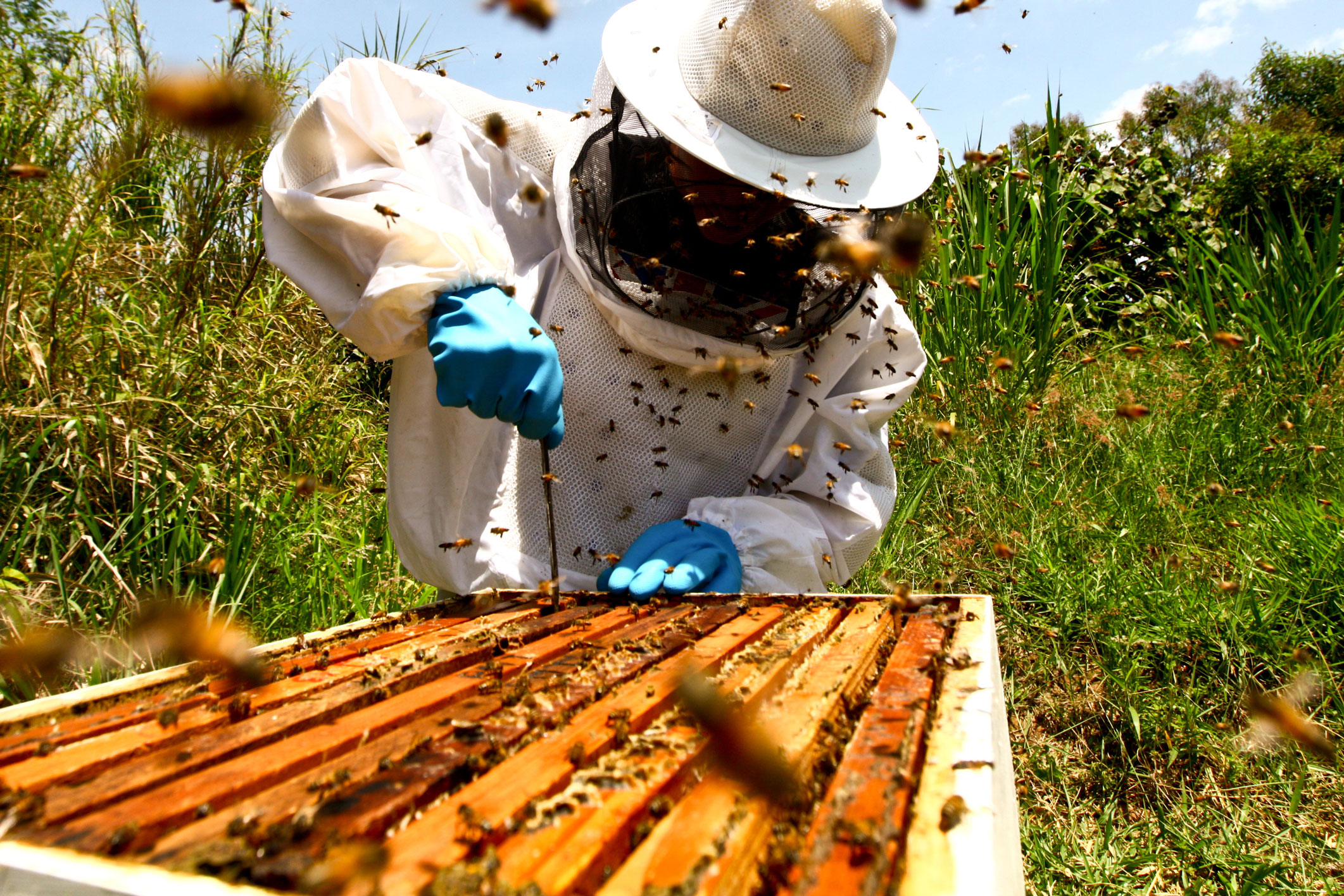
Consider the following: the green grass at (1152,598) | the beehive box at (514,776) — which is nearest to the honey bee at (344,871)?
the beehive box at (514,776)

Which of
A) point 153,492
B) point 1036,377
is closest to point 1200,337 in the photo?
point 1036,377

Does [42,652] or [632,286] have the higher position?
[632,286]

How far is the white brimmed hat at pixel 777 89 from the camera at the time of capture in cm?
197

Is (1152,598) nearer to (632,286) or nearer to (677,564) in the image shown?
(677,564)

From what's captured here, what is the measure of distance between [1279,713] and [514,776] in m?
2.44

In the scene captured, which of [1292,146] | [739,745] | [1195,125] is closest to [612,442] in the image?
[739,745]

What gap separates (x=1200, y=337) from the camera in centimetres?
502

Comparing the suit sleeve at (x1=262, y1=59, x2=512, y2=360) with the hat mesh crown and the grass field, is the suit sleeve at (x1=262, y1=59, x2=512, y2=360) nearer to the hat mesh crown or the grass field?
the hat mesh crown

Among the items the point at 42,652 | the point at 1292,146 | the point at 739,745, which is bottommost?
the point at 42,652

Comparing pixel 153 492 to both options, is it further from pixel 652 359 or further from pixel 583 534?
pixel 652 359

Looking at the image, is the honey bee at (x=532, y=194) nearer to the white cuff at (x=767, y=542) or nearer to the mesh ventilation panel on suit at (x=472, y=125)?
the mesh ventilation panel on suit at (x=472, y=125)

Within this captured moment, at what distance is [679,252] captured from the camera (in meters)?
2.28

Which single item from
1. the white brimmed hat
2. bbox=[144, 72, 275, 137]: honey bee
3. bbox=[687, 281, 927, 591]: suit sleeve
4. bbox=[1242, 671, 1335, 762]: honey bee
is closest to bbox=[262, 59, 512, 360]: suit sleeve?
bbox=[144, 72, 275, 137]: honey bee

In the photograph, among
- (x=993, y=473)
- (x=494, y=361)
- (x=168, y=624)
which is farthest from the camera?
(x=993, y=473)
